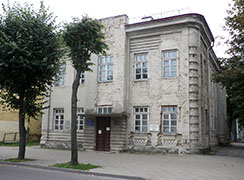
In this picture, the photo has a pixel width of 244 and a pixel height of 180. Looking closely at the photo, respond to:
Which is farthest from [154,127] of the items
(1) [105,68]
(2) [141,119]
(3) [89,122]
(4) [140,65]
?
(1) [105,68]

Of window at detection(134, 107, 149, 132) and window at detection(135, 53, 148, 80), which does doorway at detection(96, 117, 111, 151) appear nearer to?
window at detection(134, 107, 149, 132)

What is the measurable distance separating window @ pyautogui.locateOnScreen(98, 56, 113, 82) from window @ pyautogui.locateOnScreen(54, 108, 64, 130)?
4.49m

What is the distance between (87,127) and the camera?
64.1ft

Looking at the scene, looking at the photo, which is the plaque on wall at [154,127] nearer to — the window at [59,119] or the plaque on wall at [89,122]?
the plaque on wall at [89,122]

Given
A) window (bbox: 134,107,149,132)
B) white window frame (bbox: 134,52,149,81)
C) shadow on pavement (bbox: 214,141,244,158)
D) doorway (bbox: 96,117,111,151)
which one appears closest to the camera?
shadow on pavement (bbox: 214,141,244,158)

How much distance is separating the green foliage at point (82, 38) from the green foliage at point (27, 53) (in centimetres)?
184

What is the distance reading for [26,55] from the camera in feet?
43.5

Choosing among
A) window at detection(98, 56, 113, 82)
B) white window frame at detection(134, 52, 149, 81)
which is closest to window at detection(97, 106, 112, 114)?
window at detection(98, 56, 113, 82)

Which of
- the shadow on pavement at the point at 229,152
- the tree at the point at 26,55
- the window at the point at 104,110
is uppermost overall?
the tree at the point at 26,55

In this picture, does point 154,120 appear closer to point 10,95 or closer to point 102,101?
point 102,101

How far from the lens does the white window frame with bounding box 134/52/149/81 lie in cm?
1895

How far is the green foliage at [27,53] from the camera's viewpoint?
13094 millimetres

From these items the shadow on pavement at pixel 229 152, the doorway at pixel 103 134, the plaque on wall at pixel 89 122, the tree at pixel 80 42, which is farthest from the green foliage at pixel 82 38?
the shadow on pavement at pixel 229 152

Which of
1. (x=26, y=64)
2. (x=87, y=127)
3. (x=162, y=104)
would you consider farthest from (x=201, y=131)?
(x=26, y=64)
